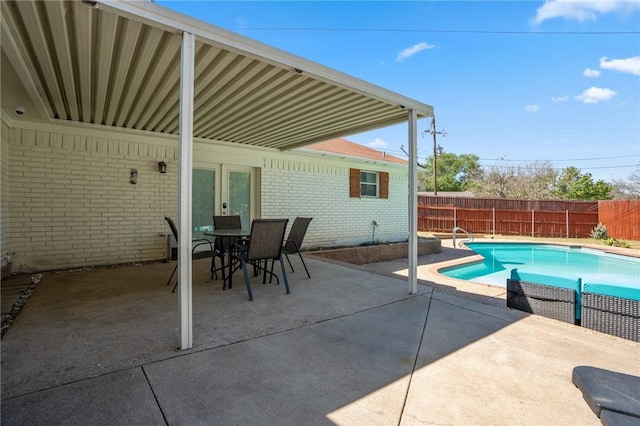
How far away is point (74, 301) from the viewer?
3.28m

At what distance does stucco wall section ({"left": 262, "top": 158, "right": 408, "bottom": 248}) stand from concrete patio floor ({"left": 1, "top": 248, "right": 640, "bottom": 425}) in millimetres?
4214

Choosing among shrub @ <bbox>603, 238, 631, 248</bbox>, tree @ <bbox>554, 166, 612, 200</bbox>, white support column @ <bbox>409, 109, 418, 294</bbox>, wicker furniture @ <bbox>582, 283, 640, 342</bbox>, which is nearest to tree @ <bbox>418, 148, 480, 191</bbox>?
tree @ <bbox>554, 166, 612, 200</bbox>

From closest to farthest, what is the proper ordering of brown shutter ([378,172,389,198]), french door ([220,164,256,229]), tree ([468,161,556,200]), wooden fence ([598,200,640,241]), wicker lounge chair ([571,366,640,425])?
wicker lounge chair ([571,366,640,425]) < french door ([220,164,256,229]) < brown shutter ([378,172,389,198]) < wooden fence ([598,200,640,241]) < tree ([468,161,556,200])

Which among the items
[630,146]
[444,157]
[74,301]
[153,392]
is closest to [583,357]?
[153,392]

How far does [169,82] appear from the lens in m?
3.63

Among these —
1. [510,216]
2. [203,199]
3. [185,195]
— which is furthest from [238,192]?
[510,216]

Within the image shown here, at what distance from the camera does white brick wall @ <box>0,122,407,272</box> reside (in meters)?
4.71

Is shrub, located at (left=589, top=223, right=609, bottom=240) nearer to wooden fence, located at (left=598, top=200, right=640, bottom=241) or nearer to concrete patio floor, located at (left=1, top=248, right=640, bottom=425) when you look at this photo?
wooden fence, located at (left=598, top=200, right=640, bottom=241)

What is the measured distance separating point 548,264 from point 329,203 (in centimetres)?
756

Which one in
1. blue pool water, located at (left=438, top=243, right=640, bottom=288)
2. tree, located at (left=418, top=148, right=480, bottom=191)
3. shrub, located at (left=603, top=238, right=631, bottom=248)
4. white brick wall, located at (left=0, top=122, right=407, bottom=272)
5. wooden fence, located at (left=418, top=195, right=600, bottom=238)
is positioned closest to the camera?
white brick wall, located at (left=0, top=122, right=407, bottom=272)

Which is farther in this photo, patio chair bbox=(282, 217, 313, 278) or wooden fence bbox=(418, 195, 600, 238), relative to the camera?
wooden fence bbox=(418, 195, 600, 238)

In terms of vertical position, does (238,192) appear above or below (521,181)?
below

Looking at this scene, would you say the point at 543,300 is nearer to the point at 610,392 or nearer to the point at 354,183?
the point at 610,392

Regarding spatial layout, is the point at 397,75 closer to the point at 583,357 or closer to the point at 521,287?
the point at 521,287
